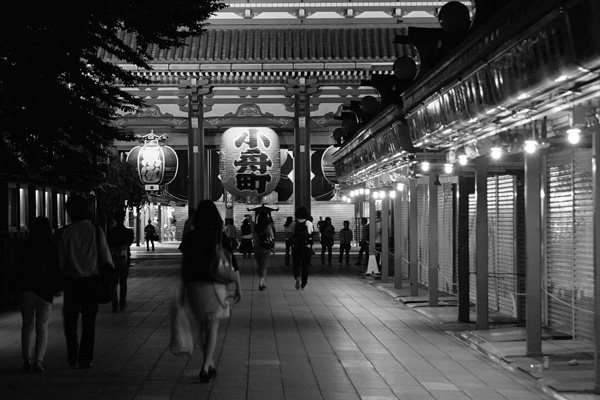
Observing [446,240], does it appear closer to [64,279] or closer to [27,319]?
[64,279]

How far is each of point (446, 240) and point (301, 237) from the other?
3.36 m

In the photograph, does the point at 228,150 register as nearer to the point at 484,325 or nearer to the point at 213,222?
the point at 484,325

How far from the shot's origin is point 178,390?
987cm

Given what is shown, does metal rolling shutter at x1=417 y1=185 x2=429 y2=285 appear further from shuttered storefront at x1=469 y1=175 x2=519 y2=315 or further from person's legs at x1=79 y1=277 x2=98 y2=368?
person's legs at x1=79 y1=277 x2=98 y2=368

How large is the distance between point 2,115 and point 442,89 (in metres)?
5.21

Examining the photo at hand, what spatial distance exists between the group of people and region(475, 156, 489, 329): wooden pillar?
19.0 ft

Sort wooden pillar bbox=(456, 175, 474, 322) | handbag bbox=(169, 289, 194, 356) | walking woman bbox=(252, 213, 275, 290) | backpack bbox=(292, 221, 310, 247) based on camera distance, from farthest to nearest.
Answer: walking woman bbox=(252, 213, 275, 290) < backpack bbox=(292, 221, 310, 247) < wooden pillar bbox=(456, 175, 474, 322) < handbag bbox=(169, 289, 194, 356)

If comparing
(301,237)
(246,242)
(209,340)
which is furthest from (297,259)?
(246,242)

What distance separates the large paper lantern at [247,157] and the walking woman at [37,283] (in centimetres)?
1723

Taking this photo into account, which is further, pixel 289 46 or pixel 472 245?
pixel 289 46

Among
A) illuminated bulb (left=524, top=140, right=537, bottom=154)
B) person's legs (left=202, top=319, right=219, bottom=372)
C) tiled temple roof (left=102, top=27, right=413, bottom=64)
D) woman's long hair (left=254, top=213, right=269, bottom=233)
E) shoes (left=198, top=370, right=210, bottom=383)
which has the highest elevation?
tiled temple roof (left=102, top=27, right=413, bottom=64)

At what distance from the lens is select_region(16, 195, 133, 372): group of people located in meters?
11.2

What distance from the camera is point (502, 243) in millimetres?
17500

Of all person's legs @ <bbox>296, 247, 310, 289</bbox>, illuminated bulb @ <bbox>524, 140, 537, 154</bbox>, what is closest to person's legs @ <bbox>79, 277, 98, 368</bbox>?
illuminated bulb @ <bbox>524, 140, 537, 154</bbox>
